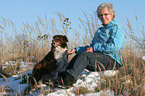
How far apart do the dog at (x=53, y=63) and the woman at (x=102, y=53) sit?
471mm

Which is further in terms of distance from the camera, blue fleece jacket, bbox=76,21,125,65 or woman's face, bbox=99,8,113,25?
woman's face, bbox=99,8,113,25

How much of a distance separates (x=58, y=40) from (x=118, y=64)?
144 centimetres

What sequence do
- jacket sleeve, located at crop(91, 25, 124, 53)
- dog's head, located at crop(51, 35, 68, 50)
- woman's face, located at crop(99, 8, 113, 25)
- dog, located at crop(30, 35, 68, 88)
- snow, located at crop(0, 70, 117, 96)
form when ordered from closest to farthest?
snow, located at crop(0, 70, 117, 96)
jacket sleeve, located at crop(91, 25, 124, 53)
woman's face, located at crop(99, 8, 113, 25)
dog, located at crop(30, 35, 68, 88)
dog's head, located at crop(51, 35, 68, 50)

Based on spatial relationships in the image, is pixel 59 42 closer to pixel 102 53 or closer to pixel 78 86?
pixel 102 53

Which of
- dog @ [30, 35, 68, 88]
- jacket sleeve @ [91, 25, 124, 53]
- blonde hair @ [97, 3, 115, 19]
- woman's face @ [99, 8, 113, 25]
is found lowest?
dog @ [30, 35, 68, 88]

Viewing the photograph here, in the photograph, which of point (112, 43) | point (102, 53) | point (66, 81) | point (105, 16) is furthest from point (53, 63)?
point (105, 16)

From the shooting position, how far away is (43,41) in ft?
19.0

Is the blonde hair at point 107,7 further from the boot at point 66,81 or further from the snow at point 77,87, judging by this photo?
the boot at point 66,81

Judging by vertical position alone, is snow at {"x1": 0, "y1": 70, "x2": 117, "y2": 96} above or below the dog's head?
below

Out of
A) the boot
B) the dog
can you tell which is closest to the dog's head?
the dog

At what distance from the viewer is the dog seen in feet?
11.8

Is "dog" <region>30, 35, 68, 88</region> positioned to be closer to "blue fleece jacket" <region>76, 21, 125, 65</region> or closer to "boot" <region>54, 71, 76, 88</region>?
"boot" <region>54, 71, 76, 88</region>

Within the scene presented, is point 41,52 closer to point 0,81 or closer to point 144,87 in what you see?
point 0,81

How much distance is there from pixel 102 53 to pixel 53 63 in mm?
1125
